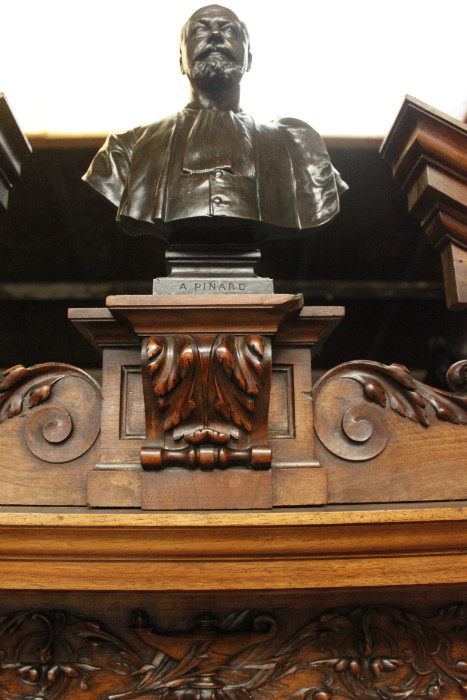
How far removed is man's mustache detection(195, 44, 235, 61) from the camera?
51.0 inches

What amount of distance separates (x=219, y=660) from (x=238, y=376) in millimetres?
460

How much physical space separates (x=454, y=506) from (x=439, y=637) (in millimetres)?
236

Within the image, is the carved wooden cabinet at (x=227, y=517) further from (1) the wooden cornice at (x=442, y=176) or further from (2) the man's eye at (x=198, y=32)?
(2) the man's eye at (x=198, y=32)

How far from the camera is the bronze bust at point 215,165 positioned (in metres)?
1.21

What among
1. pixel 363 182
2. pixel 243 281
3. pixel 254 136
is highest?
pixel 363 182

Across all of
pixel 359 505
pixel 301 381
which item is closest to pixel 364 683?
pixel 359 505

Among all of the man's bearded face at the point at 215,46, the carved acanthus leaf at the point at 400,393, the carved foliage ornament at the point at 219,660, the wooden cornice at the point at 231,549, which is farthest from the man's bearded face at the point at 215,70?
the carved foliage ornament at the point at 219,660

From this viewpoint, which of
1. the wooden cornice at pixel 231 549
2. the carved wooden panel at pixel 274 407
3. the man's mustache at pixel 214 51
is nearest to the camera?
the wooden cornice at pixel 231 549

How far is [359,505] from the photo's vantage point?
111 centimetres

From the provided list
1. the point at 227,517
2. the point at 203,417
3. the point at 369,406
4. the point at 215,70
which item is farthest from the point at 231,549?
the point at 215,70

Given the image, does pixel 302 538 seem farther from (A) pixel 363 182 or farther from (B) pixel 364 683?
(A) pixel 363 182

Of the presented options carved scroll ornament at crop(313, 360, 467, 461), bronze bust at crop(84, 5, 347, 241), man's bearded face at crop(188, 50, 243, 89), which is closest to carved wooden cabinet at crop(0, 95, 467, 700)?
carved scroll ornament at crop(313, 360, 467, 461)

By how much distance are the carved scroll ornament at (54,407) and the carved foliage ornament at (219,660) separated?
10.5 inches

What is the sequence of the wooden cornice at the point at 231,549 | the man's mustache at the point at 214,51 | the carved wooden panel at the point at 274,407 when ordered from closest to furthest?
1. the wooden cornice at the point at 231,549
2. the carved wooden panel at the point at 274,407
3. the man's mustache at the point at 214,51
